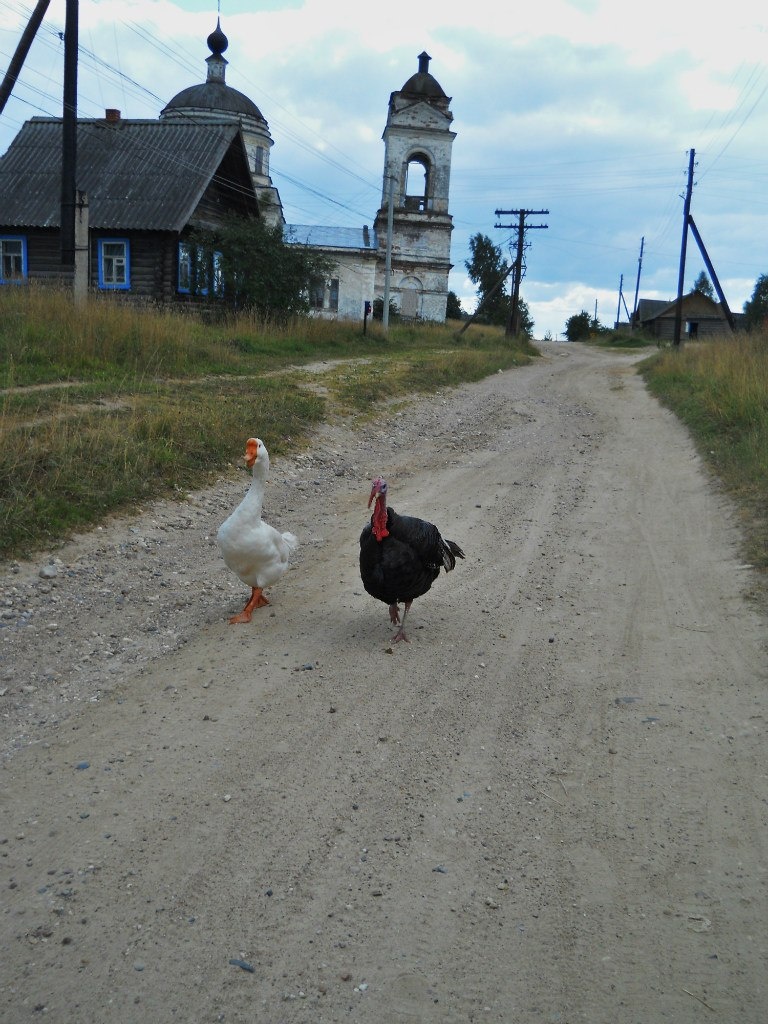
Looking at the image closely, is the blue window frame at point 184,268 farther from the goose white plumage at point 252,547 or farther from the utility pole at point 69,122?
the goose white plumage at point 252,547

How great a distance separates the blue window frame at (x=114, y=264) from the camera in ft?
87.7

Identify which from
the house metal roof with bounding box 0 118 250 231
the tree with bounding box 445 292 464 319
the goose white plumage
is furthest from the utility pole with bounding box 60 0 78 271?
the tree with bounding box 445 292 464 319

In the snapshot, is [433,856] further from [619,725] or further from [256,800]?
[619,725]

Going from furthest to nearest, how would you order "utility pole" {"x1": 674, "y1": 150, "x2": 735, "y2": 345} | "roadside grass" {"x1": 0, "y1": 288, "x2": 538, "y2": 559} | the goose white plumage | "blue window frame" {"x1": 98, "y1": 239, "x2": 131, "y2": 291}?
"utility pole" {"x1": 674, "y1": 150, "x2": 735, "y2": 345}
"blue window frame" {"x1": 98, "y1": 239, "x2": 131, "y2": 291}
"roadside grass" {"x1": 0, "y1": 288, "x2": 538, "y2": 559}
the goose white plumage

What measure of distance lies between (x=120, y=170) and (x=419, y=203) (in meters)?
23.5

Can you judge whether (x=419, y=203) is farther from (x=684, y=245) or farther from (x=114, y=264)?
(x=114, y=264)

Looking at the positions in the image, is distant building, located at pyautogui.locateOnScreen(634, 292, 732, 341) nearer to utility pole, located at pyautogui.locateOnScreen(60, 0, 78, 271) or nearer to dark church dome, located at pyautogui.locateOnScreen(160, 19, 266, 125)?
dark church dome, located at pyautogui.locateOnScreen(160, 19, 266, 125)

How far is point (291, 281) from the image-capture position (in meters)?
26.9

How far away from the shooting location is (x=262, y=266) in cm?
2636

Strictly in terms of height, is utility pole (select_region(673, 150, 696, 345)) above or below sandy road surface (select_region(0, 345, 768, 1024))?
above

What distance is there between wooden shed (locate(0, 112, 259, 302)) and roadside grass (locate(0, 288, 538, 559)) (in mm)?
4693

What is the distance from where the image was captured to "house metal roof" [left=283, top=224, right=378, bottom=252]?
46.8 m

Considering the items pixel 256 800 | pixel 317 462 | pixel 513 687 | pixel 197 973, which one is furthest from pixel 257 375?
pixel 197 973

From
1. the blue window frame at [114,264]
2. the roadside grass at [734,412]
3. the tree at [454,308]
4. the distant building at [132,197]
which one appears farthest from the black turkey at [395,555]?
the tree at [454,308]
